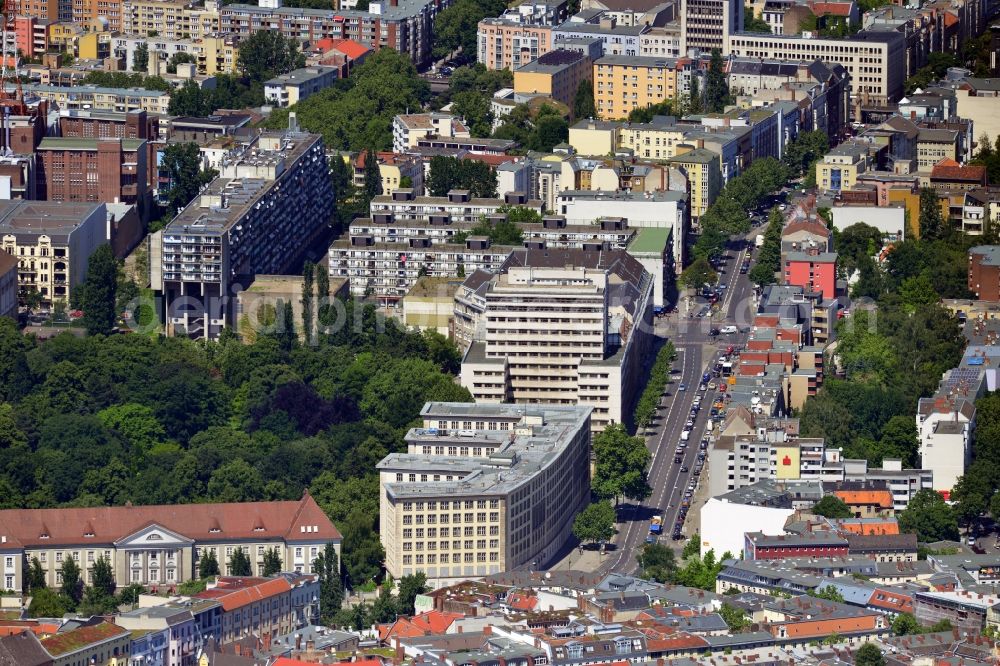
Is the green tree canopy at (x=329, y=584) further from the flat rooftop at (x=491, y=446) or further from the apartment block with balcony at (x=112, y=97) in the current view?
the apartment block with balcony at (x=112, y=97)

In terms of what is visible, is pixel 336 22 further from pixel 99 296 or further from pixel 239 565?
pixel 239 565

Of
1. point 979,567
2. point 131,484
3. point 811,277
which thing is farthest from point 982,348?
point 131,484

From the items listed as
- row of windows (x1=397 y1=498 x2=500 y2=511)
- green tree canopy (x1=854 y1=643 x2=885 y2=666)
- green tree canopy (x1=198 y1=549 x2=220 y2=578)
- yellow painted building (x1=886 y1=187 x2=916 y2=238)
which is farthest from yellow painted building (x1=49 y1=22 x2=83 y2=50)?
green tree canopy (x1=854 y1=643 x2=885 y2=666)

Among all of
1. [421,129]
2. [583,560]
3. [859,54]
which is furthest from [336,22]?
[583,560]

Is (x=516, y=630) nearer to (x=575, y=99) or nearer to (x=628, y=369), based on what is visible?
(x=628, y=369)

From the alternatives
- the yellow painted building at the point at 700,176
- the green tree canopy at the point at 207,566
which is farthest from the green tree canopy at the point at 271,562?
the yellow painted building at the point at 700,176
